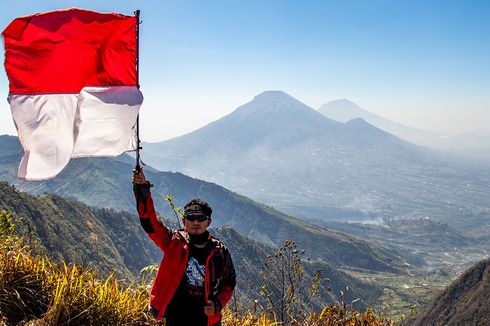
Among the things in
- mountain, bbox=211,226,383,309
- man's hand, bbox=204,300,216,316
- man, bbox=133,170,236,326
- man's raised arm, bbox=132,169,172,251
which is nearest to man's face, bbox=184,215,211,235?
man, bbox=133,170,236,326

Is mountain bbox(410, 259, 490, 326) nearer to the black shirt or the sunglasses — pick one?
the black shirt

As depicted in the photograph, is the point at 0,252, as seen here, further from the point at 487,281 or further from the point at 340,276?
the point at 340,276

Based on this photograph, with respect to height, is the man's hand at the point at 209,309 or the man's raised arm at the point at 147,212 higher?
the man's raised arm at the point at 147,212

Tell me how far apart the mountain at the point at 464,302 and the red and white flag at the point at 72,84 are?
102 m

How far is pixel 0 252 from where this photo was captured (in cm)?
735

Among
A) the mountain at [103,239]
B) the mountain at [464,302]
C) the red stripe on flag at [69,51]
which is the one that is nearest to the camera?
the red stripe on flag at [69,51]

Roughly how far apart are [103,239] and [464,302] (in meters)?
114

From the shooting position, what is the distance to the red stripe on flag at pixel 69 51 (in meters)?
6.14

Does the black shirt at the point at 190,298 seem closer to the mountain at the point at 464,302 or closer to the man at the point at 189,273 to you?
the man at the point at 189,273

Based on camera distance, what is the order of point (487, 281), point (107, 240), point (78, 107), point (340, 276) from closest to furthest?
point (78, 107), point (487, 281), point (107, 240), point (340, 276)

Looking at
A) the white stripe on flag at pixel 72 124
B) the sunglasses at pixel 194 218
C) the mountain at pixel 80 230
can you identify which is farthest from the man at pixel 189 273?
the mountain at pixel 80 230

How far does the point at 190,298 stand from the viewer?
200 inches

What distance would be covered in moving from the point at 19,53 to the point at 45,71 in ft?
1.51

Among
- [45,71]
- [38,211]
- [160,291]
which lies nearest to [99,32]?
[45,71]
